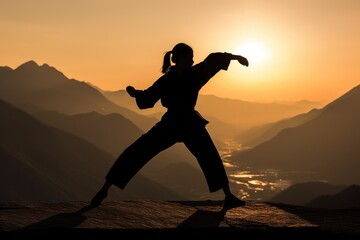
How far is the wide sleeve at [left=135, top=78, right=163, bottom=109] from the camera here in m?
7.32

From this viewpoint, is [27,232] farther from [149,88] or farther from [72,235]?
[149,88]

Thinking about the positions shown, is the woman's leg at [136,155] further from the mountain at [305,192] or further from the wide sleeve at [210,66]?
the mountain at [305,192]

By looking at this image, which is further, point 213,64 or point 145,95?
point 213,64

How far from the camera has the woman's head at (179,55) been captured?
24.2ft

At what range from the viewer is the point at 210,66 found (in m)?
7.52

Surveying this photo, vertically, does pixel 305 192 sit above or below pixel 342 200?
above

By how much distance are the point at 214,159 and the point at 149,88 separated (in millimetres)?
1411

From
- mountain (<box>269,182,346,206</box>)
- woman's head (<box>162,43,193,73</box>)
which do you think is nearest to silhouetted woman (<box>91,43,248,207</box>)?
woman's head (<box>162,43,193,73</box>)

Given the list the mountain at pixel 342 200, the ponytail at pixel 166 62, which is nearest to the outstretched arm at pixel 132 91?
the ponytail at pixel 166 62

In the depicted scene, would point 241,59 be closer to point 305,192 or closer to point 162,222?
point 162,222

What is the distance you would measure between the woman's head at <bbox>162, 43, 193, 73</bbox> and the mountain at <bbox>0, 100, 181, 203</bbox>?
9485 cm

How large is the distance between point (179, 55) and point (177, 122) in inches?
38.8

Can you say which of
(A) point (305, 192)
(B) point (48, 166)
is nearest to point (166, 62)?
(B) point (48, 166)

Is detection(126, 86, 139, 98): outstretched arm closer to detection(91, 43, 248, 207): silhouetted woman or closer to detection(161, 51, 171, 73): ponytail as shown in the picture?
detection(91, 43, 248, 207): silhouetted woman
